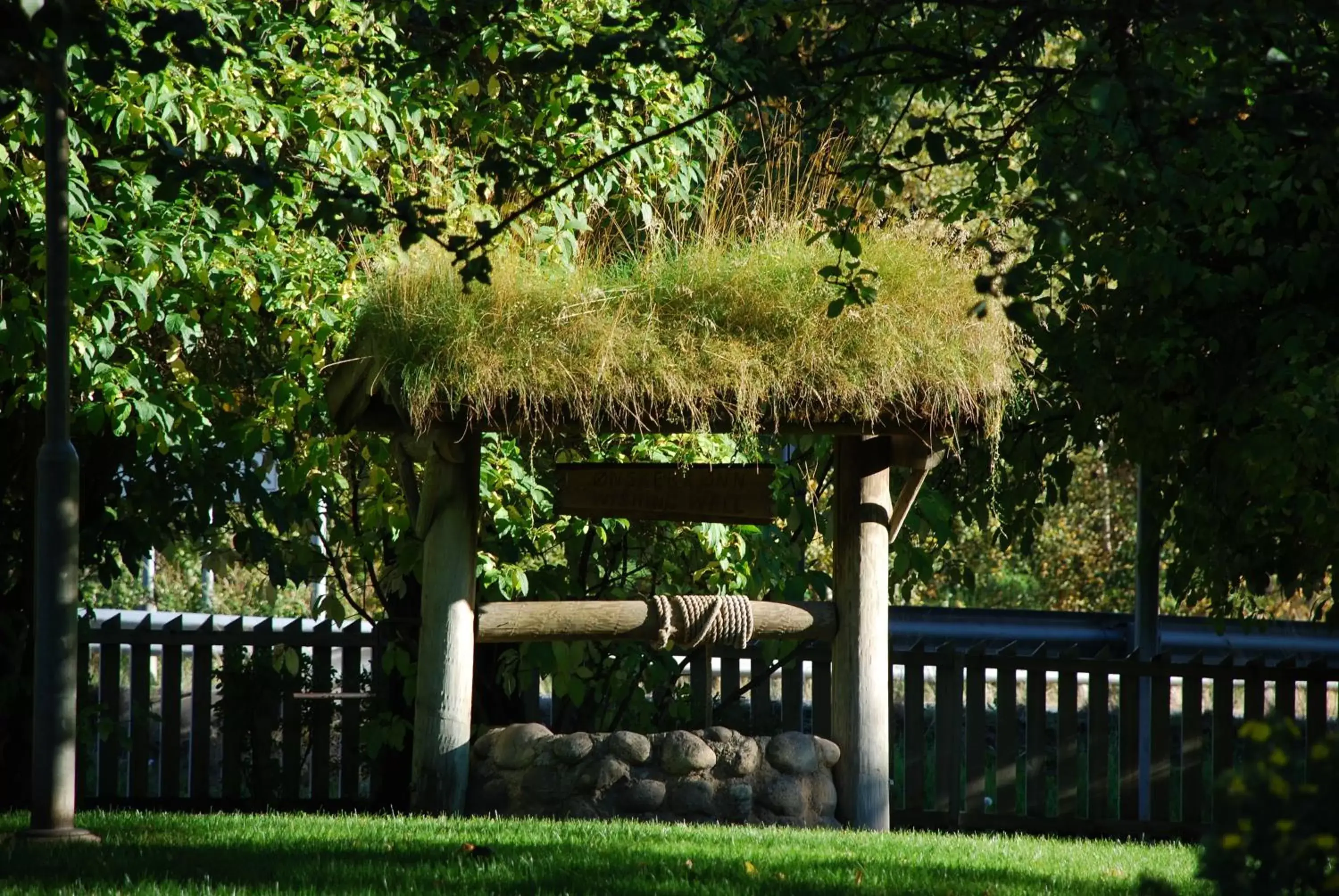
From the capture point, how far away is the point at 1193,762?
30.1ft

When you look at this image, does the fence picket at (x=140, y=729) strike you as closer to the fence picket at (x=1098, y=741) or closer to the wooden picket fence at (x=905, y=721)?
the wooden picket fence at (x=905, y=721)

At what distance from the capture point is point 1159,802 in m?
9.11

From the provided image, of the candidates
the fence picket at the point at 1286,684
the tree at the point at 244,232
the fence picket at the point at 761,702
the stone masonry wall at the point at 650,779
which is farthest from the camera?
the fence picket at the point at 761,702

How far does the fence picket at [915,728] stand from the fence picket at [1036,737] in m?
0.62

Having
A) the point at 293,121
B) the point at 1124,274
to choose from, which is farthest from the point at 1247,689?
the point at 293,121

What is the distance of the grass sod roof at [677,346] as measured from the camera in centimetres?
639

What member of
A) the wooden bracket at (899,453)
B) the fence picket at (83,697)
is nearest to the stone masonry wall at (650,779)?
the wooden bracket at (899,453)

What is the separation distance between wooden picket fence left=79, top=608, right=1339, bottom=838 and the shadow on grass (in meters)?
3.36

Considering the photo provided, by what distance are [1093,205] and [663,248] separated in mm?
1949

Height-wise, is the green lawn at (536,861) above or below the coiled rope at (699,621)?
below

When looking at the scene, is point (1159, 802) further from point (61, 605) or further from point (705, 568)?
point (61, 605)

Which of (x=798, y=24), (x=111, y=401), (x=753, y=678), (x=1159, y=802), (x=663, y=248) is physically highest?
(x=798, y=24)

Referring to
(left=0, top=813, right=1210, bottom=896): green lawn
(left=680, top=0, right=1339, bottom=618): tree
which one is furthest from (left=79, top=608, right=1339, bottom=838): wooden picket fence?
(left=0, top=813, right=1210, bottom=896): green lawn

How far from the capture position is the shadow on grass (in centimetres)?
488
